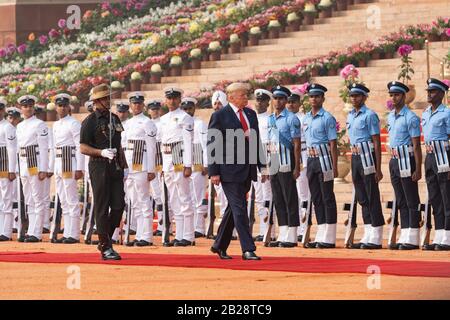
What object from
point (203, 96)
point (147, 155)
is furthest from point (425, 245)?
point (203, 96)

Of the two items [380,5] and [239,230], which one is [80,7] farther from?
[239,230]

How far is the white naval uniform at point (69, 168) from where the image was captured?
27.1m

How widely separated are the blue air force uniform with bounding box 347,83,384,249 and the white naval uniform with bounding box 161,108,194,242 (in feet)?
9.33

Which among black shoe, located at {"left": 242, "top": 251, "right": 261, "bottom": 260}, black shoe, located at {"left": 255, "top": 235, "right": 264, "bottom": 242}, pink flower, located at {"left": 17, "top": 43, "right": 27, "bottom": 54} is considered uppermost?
pink flower, located at {"left": 17, "top": 43, "right": 27, "bottom": 54}

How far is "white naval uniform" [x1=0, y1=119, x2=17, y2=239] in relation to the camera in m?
28.2

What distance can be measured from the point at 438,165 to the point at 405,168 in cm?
49

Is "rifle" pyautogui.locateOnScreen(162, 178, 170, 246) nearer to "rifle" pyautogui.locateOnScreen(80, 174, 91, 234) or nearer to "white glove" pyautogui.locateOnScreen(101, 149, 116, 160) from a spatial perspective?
"rifle" pyautogui.locateOnScreen(80, 174, 91, 234)

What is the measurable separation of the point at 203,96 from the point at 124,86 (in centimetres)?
404

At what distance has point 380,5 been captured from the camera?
39.4m

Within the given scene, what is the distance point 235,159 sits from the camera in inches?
837

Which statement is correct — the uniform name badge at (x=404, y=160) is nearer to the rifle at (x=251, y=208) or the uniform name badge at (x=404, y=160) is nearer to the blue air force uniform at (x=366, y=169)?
the blue air force uniform at (x=366, y=169)

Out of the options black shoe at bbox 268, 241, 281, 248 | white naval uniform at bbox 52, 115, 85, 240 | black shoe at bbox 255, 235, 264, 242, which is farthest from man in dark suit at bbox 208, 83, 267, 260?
white naval uniform at bbox 52, 115, 85, 240

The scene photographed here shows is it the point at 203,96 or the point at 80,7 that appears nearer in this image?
the point at 203,96
